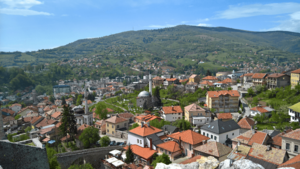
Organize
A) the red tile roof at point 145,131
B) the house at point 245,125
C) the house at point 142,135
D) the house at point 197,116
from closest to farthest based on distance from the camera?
the house at point 142,135 < the red tile roof at point 145,131 < the house at point 245,125 < the house at point 197,116

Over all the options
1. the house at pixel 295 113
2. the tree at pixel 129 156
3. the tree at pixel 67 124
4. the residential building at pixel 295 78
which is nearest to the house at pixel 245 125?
the house at pixel 295 113

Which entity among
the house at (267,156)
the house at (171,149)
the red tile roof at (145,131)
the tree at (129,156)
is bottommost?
the tree at (129,156)

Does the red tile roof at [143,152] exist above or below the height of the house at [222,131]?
below

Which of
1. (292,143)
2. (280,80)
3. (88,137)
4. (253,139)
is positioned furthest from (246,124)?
(280,80)

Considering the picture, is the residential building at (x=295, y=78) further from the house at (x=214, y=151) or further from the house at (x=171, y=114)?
the house at (x=214, y=151)

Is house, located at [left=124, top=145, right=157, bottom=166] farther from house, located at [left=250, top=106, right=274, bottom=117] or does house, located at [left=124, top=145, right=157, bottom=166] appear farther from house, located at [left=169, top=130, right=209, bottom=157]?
house, located at [left=250, top=106, right=274, bottom=117]

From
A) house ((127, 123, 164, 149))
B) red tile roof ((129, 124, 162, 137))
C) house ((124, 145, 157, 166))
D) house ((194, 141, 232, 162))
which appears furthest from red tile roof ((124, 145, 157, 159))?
house ((194, 141, 232, 162))
